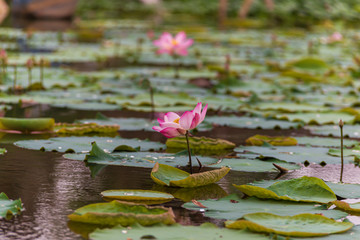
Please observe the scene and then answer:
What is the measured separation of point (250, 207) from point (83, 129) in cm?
141

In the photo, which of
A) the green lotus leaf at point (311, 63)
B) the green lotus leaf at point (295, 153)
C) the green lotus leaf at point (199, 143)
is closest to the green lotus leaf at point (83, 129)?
the green lotus leaf at point (199, 143)

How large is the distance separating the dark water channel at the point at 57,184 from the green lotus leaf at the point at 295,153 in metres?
0.08

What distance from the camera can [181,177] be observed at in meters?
2.42

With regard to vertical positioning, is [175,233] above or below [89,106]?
below

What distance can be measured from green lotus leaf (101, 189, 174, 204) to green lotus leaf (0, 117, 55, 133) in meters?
1.19

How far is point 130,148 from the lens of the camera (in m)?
2.83

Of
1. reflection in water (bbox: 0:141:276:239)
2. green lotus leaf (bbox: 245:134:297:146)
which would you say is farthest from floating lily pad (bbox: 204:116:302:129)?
reflection in water (bbox: 0:141:276:239)

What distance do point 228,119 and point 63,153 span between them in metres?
1.28

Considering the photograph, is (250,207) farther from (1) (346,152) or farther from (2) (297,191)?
(1) (346,152)

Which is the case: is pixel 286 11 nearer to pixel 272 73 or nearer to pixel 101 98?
pixel 272 73

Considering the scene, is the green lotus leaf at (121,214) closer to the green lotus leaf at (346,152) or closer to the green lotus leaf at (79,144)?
the green lotus leaf at (79,144)

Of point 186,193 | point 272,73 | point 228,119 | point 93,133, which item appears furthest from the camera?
point 272,73

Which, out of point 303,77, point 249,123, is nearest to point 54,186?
point 249,123

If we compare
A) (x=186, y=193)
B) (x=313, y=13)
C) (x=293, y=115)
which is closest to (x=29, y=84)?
(x=293, y=115)
